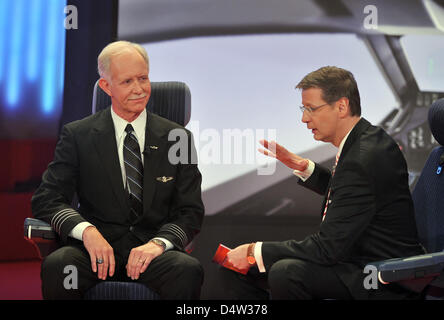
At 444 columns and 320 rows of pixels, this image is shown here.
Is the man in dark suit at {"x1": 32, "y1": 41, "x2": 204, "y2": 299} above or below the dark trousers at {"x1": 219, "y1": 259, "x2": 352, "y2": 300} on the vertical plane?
above

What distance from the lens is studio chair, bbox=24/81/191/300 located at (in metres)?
2.06

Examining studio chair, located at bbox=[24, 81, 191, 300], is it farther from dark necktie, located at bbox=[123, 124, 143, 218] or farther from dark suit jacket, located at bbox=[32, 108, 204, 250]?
dark necktie, located at bbox=[123, 124, 143, 218]

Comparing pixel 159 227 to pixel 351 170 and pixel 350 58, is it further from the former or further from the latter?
pixel 350 58

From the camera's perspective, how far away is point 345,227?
2023mm

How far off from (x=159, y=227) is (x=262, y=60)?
6.00ft

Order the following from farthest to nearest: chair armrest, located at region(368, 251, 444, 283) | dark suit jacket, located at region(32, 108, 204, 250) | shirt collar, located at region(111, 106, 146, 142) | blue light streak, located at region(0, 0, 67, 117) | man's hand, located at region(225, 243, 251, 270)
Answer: blue light streak, located at region(0, 0, 67, 117), shirt collar, located at region(111, 106, 146, 142), dark suit jacket, located at region(32, 108, 204, 250), man's hand, located at region(225, 243, 251, 270), chair armrest, located at region(368, 251, 444, 283)

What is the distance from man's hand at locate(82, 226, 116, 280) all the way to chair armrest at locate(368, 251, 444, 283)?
1016mm

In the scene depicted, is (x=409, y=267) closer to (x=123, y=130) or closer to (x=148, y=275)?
(x=148, y=275)

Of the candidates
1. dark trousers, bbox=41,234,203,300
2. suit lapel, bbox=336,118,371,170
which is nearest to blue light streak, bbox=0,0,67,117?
dark trousers, bbox=41,234,203,300

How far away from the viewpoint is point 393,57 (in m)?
3.89

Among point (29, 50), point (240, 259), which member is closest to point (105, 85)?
point (240, 259)

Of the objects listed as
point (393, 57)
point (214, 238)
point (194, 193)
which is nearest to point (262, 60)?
point (393, 57)

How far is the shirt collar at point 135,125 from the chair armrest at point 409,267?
47.3 inches

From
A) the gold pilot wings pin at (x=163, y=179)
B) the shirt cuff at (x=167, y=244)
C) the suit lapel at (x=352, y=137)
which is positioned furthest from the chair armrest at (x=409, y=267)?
the gold pilot wings pin at (x=163, y=179)
